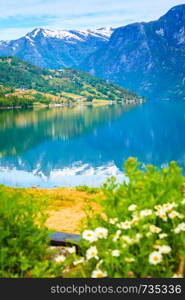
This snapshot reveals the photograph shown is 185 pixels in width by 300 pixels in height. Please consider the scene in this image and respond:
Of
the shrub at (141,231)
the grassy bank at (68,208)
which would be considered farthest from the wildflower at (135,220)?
the grassy bank at (68,208)

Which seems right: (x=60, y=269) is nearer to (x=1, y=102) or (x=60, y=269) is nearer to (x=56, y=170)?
(x=56, y=170)

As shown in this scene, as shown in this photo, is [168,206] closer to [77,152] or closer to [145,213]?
[145,213]

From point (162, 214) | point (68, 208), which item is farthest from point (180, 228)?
point (68, 208)

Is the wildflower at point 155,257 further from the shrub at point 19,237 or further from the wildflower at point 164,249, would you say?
the shrub at point 19,237

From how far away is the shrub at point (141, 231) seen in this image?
4676mm

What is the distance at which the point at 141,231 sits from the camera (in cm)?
470

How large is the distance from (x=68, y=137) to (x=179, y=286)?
85.8 meters

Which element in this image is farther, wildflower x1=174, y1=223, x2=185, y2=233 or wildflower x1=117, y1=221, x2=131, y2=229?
wildflower x1=117, y1=221, x2=131, y2=229

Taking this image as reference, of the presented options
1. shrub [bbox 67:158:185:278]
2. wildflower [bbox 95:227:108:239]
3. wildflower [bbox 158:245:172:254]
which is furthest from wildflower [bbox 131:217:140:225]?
wildflower [bbox 158:245:172:254]

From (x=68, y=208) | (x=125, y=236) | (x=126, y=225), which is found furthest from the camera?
(x=68, y=208)

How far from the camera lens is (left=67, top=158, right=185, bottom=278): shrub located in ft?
15.3

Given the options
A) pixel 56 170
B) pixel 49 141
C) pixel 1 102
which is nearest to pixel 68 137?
pixel 49 141

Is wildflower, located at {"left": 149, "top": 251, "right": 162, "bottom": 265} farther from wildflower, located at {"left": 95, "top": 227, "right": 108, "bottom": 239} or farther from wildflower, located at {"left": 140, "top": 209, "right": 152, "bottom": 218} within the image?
wildflower, located at {"left": 95, "top": 227, "right": 108, "bottom": 239}

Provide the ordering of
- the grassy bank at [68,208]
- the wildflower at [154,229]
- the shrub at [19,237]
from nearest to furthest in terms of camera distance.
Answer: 1. the wildflower at [154,229]
2. the shrub at [19,237]
3. the grassy bank at [68,208]
